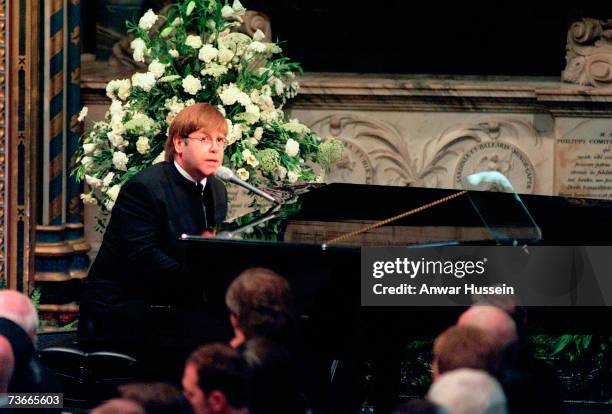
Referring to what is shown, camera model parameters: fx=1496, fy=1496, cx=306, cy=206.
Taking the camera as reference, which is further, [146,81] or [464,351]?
[146,81]

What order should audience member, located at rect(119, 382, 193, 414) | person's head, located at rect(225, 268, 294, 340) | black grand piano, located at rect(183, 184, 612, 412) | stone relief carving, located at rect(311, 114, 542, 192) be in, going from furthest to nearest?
stone relief carving, located at rect(311, 114, 542, 192), black grand piano, located at rect(183, 184, 612, 412), person's head, located at rect(225, 268, 294, 340), audience member, located at rect(119, 382, 193, 414)

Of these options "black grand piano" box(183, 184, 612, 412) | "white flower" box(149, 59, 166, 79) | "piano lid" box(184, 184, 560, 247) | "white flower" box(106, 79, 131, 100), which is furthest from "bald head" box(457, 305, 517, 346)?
"white flower" box(106, 79, 131, 100)

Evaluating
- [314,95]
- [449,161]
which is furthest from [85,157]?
[449,161]

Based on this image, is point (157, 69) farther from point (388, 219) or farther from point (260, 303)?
point (260, 303)

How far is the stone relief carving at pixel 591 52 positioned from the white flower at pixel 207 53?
8.06 ft

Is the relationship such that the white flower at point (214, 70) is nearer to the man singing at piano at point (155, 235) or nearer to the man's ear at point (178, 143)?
the man singing at piano at point (155, 235)

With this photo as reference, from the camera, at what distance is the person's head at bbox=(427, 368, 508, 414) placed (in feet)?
13.0

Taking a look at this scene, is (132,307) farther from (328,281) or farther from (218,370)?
(218,370)

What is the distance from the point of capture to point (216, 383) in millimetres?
4102

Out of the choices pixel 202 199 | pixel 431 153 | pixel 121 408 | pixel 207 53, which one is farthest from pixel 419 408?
pixel 431 153

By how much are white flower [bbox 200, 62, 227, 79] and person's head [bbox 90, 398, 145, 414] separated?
4.11 metres

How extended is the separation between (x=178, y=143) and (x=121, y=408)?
8.31 ft

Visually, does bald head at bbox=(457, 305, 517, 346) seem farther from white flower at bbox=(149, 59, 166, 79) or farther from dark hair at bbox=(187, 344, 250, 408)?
white flower at bbox=(149, 59, 166, 79)

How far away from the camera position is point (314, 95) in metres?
9.12
